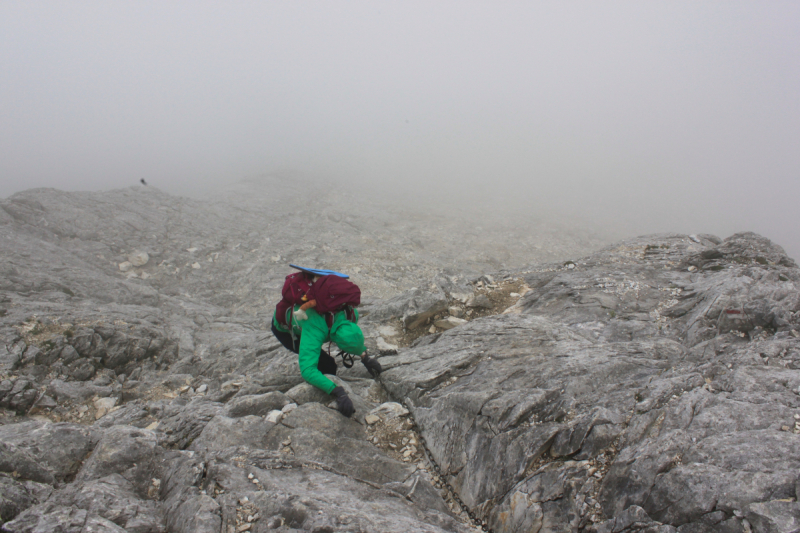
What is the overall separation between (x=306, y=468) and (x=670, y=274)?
34.0 ft

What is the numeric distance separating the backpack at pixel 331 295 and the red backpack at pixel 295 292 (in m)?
0.15

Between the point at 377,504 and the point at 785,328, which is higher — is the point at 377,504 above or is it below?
below

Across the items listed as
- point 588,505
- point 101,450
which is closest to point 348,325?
point 101,450

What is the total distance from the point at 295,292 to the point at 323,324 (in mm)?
688

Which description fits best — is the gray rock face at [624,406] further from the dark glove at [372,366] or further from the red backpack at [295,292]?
the red backpack at [295,292]

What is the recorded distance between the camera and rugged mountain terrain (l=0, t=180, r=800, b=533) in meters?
3.49

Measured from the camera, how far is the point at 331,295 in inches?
228

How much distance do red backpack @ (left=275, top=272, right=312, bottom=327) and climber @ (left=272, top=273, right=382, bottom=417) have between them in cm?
2

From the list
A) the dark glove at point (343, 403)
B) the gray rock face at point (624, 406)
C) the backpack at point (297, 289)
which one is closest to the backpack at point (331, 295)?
the backpack at point (297, 289)

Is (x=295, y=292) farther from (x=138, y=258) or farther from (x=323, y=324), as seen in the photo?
(x=138, y=258)

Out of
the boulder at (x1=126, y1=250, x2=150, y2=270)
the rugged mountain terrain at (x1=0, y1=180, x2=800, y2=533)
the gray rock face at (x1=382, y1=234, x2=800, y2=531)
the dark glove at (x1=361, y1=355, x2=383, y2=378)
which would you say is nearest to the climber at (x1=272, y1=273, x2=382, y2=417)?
the rugged mountain terrain at (x1=0, y1=180, x2=800, y2=533)

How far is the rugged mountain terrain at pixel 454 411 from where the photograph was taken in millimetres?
3492

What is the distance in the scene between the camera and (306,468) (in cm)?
454

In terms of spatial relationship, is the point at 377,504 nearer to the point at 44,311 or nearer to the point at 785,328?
the point at 785,328
